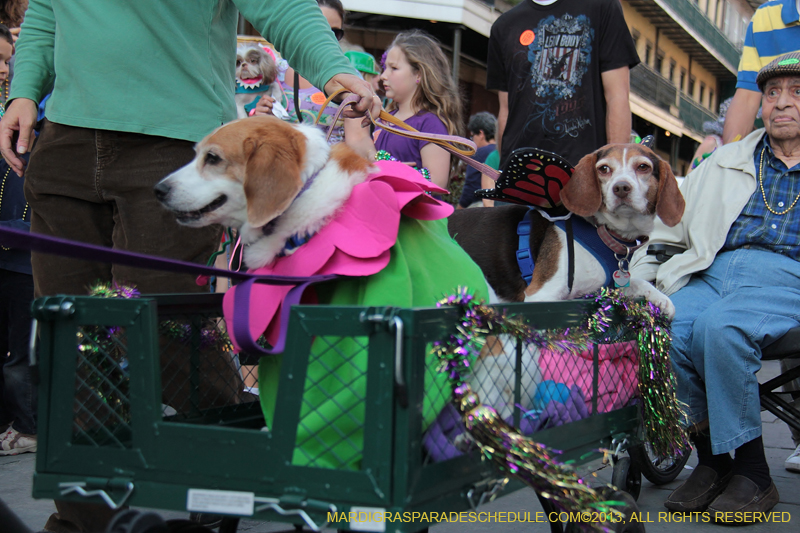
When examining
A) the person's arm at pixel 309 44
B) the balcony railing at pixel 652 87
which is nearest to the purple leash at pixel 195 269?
the person's arm at pixel 309 44

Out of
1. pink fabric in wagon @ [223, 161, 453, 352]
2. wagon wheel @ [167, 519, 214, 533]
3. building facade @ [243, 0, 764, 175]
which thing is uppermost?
building facade @ [243, 0, 764, 175]

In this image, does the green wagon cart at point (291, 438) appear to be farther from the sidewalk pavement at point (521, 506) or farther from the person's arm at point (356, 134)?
the person's arm at point (356, 134)

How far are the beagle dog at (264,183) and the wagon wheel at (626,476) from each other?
1.40m

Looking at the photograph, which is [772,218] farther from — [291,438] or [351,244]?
[291,438]

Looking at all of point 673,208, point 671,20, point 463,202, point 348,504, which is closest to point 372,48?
point 463,202

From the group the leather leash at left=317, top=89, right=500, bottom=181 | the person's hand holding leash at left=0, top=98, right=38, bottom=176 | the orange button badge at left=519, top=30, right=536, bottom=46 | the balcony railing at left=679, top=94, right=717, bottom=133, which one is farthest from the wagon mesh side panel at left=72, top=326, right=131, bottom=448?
the balcony railing at left=679, top=94, right=717, bottom=133

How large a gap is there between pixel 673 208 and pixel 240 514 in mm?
2383

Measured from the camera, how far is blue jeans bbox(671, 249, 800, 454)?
2.74 meters

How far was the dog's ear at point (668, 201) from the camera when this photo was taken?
308 centimetres

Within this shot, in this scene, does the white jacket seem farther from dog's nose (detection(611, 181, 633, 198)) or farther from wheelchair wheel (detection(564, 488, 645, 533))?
wheelchair wheel (detection(564, 488, 645, 533))

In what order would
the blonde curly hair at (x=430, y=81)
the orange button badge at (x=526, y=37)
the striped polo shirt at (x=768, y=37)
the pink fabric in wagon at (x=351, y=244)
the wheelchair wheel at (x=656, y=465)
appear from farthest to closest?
the blonde curly hair at (x=430, y=81) < the orange button badge at (x=526, y=37) < the striped polo shirt at (x=768, y=37) < the wheelchair wheel at (x=656, y=465) < the pink fabric in wagon at (x=351, y=244)

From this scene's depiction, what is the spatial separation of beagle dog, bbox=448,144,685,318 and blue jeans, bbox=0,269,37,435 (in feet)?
7.74

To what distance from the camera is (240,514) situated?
131 cm

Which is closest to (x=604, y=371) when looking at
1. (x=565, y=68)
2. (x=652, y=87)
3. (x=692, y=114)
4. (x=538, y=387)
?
(x=538, y=387)
